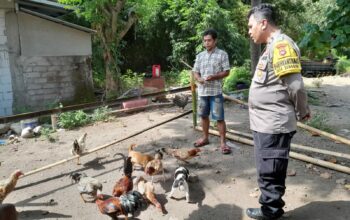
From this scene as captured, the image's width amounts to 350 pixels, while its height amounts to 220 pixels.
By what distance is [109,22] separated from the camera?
11.4 m

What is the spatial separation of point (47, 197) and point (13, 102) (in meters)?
6.16

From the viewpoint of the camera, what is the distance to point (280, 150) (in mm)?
3424

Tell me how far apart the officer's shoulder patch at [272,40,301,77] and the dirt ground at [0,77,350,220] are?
5.69 ft

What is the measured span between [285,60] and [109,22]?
912cm

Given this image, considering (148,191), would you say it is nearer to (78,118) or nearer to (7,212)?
(7,212)

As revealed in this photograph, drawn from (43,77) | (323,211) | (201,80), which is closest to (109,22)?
(43,77)

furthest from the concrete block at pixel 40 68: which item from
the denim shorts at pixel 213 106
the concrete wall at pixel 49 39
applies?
the denim shorts at pixel 213 106

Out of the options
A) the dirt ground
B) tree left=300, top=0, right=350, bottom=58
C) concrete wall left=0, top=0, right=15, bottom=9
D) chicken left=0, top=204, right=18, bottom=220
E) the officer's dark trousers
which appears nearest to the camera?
chicken left=0, top=204, right=18, bottom=220

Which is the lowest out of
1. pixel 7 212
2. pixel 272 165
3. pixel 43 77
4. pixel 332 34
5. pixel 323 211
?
pixel 323 211

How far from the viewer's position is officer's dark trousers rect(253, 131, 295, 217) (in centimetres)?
343

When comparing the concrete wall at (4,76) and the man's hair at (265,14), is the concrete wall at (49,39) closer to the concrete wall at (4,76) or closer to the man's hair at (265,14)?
the concrete wall at (4,76)

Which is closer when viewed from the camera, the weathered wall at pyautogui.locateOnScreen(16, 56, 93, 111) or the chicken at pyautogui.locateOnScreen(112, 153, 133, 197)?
the chicken at pyautogui.locateOnScreen(112, 153, 133, 197)

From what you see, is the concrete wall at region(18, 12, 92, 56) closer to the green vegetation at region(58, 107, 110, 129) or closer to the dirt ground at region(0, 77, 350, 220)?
the green vegetation at region(58, 107, 110, 129)

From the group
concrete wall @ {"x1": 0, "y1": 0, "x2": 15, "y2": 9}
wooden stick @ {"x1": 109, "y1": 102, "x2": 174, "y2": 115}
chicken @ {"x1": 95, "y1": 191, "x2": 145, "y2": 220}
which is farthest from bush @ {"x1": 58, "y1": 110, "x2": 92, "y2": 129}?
chicken @ {"x1": 95, "y1": 191, "x2": 145, "y2": 220}
